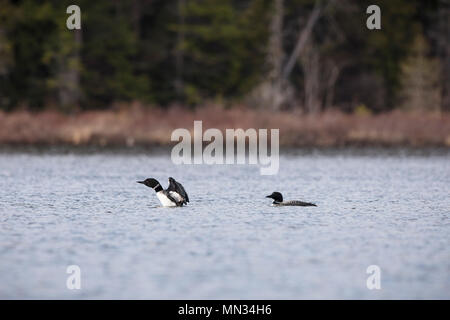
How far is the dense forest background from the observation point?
44250 millimetres

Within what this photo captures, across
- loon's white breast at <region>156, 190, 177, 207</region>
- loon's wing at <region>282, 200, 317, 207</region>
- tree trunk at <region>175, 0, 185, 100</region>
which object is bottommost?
loon's wing at <region>282, 200, 317, 207</region>

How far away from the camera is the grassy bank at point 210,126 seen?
1421 inches

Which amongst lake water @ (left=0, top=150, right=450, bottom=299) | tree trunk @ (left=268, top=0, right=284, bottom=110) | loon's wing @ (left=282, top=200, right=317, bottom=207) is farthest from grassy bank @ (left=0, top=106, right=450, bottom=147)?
loon's wing @ (left=282, top=200, right=317, bottom=207)

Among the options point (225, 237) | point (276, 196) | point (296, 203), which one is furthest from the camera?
point (296, 203)

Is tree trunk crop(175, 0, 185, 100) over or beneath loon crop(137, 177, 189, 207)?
over

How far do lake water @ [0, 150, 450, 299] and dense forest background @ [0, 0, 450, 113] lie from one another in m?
17.8

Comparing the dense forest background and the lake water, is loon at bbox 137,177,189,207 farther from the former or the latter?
the dense forest background

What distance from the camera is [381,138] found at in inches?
1441

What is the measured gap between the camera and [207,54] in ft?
163

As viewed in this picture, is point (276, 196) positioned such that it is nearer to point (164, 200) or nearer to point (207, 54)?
point (164, 200)

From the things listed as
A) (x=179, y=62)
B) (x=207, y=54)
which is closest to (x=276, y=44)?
(x=207, y=54)

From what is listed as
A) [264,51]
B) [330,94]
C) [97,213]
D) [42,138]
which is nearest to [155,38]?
[264,51]

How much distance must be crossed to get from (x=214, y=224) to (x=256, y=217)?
129 cm

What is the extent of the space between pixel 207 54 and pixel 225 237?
36.2 metres
